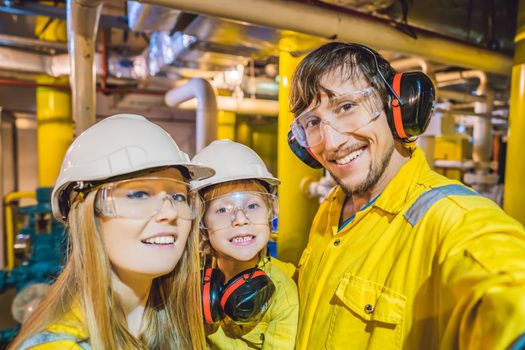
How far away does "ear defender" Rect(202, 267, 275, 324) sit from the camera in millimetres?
1282

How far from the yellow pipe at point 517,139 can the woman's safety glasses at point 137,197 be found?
2.69m

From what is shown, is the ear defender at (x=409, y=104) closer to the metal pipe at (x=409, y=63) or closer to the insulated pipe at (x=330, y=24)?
the insulated pipe at (x=330, y=24)

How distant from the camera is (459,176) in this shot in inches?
255

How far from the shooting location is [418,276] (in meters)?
0.94

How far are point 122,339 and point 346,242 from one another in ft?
2.56

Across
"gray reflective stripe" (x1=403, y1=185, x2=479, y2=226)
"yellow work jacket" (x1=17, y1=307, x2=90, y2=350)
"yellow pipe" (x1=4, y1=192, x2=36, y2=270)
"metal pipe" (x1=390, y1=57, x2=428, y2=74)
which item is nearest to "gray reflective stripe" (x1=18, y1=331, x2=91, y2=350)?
"yellow work jacket" (x1=17, y1=307, x2=90, y2=350)

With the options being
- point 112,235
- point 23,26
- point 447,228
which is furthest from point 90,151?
point 23,26

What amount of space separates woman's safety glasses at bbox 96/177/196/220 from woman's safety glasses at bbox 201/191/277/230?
0.41m

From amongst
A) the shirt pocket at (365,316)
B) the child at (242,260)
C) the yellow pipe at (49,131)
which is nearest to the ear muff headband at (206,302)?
the child at (242,260)

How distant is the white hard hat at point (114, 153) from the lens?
0.97 meters

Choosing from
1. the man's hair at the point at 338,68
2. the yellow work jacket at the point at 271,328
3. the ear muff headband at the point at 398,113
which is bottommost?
the yellow work jacket at the point at 271,328

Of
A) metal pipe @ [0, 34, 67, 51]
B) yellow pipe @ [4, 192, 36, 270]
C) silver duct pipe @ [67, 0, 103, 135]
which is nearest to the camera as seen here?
silver duct pipe @ [67, 0, 103, 135]

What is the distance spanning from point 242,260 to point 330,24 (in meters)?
1.61

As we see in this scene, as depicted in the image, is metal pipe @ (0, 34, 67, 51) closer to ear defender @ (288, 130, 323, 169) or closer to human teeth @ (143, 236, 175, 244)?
ear defender @ (288, 130, 323, 169)
